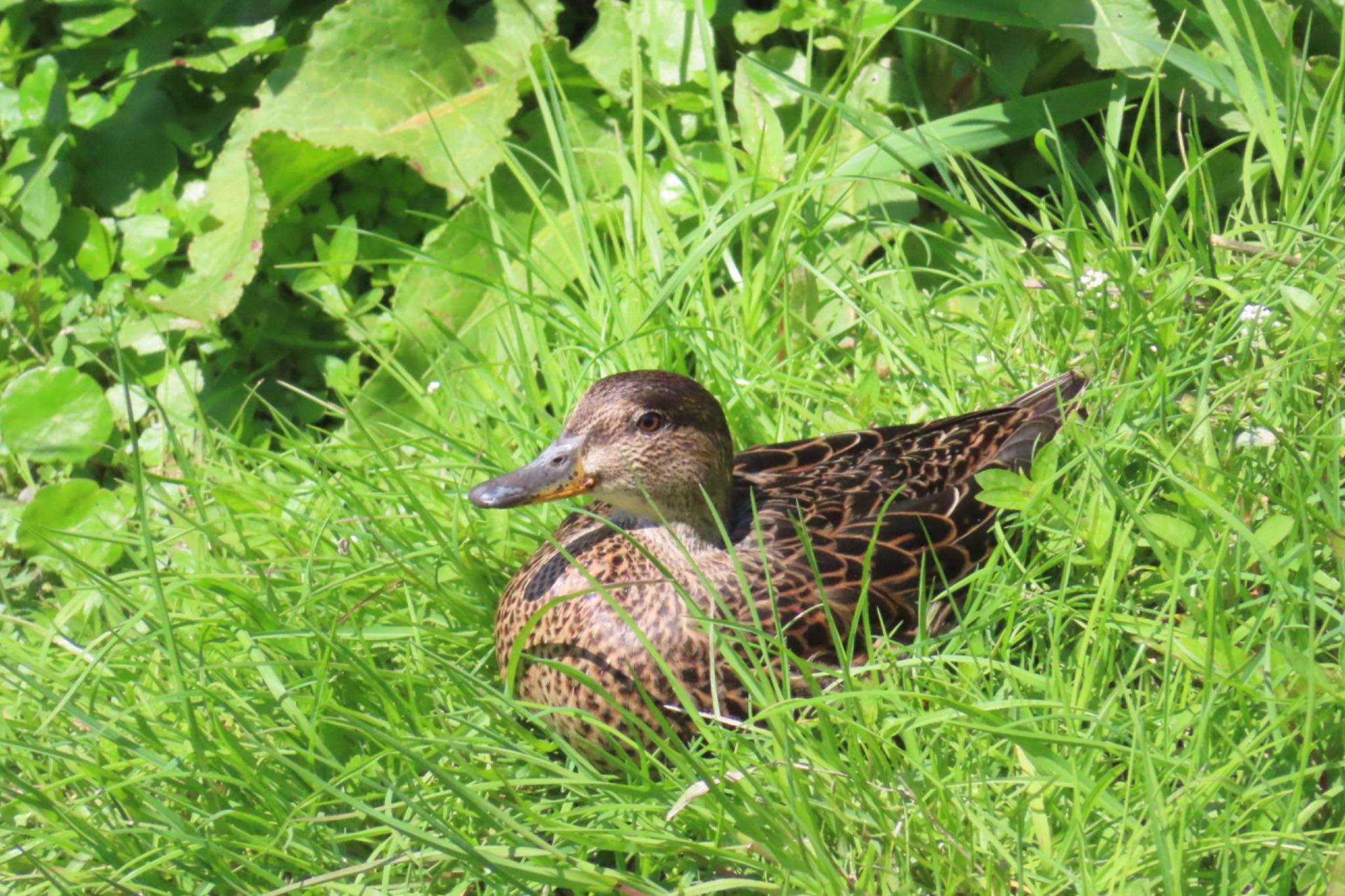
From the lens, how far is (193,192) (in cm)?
413

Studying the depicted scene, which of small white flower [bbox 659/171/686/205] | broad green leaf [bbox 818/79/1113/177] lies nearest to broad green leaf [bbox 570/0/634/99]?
small white flower [bbox 659/171/686/205]

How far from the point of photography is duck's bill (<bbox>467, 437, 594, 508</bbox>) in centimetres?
251

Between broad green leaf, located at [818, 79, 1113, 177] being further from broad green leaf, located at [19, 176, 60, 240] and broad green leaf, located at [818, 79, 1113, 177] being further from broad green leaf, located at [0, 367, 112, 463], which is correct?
broad green leaf, located at [19, 176, 60, 240]

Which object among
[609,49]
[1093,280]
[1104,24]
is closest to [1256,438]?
[1093,280]

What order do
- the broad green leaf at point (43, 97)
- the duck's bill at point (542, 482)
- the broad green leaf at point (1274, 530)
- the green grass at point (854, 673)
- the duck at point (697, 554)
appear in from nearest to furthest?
the green grass at point (854, 673), the broad green leaf at point (1274, 530), the duck at point (697, 554), the duck's bill at point (542, 482), the broad green leaf at point (43, 97)

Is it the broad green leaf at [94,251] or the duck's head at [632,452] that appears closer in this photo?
the duck's head at [632,452]

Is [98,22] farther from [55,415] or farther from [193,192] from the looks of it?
[55,415]

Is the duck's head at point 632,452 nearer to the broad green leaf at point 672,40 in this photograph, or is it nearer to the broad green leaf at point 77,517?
the broad green leaf at point 77,517

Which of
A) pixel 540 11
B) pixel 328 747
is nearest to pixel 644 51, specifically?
pixel 540 11

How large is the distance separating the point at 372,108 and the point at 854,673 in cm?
242

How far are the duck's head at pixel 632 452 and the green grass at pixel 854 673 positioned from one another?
312 millimetres

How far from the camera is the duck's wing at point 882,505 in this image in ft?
8.25

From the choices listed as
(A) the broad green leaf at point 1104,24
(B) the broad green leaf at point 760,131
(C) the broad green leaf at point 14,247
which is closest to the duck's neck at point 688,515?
(B) the broad green leaf at point 760,131

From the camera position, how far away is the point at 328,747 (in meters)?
2.42
